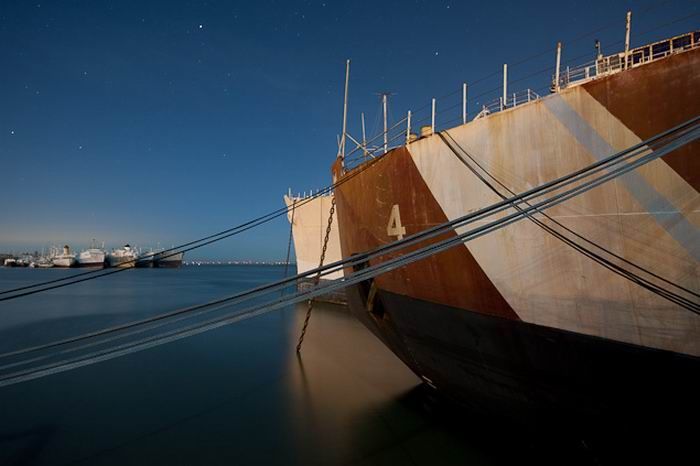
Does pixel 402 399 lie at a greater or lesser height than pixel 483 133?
lesser

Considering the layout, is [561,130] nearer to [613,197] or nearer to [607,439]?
[613,197]

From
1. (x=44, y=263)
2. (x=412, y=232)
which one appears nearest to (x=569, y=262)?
(x=412, y=232)

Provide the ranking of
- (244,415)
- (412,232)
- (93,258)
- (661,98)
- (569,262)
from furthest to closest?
(93,258) < (244,415) < (412,232) < (569,262) < (661,98)

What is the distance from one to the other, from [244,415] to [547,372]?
6.92m

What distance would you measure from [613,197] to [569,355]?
176 centimetres

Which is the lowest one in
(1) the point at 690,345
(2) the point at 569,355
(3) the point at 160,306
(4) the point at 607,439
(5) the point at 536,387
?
(3) the point at 160,306

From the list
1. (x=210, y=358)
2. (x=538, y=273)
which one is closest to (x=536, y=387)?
(x=538, y=273)

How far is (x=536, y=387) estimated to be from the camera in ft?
14.5

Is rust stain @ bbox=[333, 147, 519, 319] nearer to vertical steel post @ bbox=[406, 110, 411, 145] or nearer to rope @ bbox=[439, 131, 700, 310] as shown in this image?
vertical steel post @ bbox=[406, 110, 411, 145]

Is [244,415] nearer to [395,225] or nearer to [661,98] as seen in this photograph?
[395,225]

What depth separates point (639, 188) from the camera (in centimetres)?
335

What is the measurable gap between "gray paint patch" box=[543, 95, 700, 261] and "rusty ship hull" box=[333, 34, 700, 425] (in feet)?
0.03

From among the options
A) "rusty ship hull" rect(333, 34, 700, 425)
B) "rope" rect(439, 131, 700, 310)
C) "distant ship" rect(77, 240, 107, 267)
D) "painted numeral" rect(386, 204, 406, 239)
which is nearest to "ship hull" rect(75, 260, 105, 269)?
"distant ship" rect(77, 240, 107, 267)

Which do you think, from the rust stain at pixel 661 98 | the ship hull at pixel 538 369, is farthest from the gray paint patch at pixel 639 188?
the ship hull at pixel 538 369
